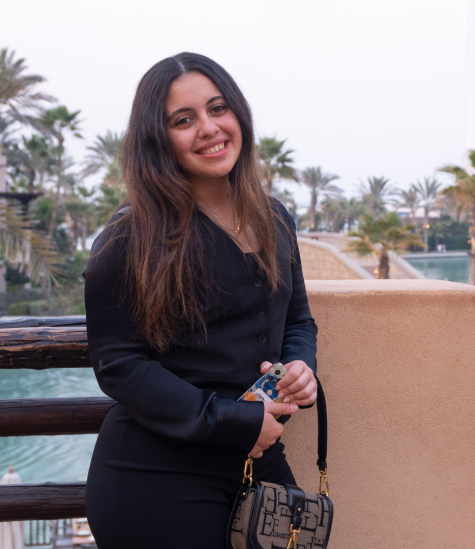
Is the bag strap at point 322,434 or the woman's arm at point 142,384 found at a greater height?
the woman's arm at point 142,384

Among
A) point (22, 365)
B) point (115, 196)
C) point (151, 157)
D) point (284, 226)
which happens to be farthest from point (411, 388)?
point (115, 196)

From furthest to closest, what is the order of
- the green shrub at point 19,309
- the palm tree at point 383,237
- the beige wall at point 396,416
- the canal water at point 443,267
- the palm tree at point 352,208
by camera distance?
the palm tree at point 352,208 < the canal water at point 443,267 < the palm tree at point 383,237 < the green shrub at point 19,309 < the beige wall at point 396,416

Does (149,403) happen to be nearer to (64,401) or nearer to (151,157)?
(151,157)

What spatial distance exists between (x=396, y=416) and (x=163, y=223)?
1.19 meters

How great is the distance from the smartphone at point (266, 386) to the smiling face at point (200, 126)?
54 cm

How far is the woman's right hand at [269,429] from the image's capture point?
130 centimetres

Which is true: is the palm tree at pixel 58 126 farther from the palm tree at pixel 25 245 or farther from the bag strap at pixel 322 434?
the bag strap at pixel 322 434

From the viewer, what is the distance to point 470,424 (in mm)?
2029

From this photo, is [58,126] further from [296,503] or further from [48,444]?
[296,503]

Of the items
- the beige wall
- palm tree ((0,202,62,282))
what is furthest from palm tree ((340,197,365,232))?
the beige wall

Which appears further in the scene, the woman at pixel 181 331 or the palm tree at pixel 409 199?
the palm tree at pixel 409 199

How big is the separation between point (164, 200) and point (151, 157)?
119mm

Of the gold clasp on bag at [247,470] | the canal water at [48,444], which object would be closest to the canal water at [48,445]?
the canal water at [48,444]

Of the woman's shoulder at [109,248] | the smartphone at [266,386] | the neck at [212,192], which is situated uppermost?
the neck at [212,192]
